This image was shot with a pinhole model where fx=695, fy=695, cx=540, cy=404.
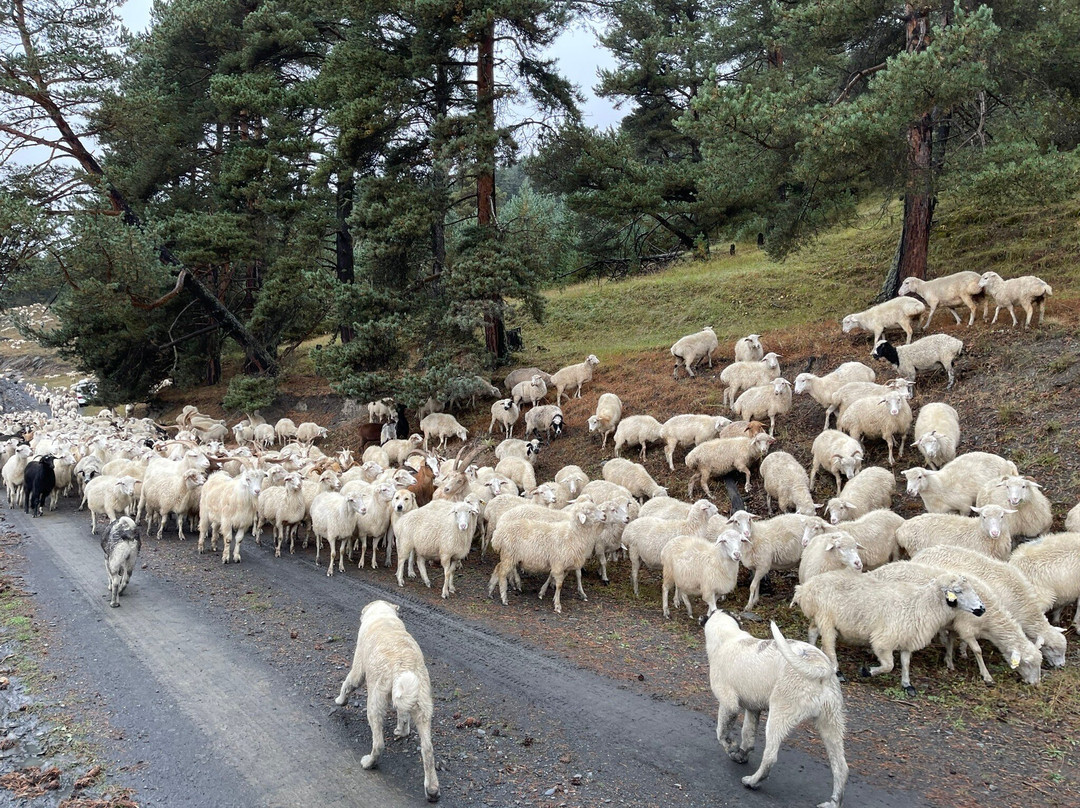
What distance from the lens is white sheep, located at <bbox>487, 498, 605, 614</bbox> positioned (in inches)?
391

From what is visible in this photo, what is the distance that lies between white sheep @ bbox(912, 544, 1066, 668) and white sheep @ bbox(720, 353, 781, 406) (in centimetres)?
755

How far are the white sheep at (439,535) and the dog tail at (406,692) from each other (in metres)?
4.47

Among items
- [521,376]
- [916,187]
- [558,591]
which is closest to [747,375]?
[916,187]

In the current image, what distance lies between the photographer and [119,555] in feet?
33.1

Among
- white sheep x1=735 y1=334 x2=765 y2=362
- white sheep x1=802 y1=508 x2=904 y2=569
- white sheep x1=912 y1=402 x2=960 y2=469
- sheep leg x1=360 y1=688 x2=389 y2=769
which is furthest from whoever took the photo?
white sheep x1=735 y1=334 x2=765 y2=362

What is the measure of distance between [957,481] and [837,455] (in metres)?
1.95

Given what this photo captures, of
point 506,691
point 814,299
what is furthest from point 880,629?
point 814,299

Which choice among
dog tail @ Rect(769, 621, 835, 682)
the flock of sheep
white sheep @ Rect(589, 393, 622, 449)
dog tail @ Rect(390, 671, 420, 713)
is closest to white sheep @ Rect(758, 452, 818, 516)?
the flock of sheep

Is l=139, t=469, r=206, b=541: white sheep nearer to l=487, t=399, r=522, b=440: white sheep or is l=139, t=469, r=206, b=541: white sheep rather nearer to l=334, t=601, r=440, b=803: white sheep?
l=487, t=399, r=522, b=440: white sheep

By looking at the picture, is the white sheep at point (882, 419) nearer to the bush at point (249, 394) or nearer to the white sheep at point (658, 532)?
the white sheep at point (658, 532)

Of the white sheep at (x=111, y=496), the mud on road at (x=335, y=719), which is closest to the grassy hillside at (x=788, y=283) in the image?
the white sheep at (x=111, y=496)

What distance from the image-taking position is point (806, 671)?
5.29m

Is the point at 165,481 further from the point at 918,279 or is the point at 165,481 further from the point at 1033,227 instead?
the point at 1033,227

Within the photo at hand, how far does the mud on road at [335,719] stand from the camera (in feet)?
18.5
